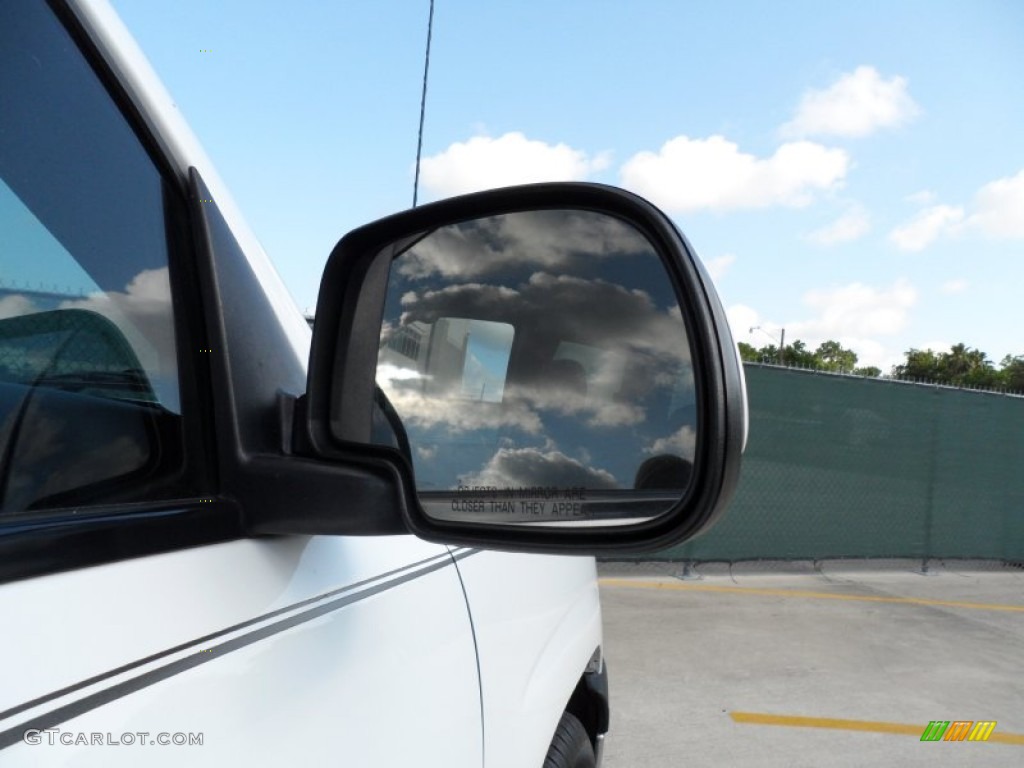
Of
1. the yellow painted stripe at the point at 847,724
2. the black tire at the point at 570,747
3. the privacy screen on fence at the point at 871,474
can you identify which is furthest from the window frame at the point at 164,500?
the privacy screen on fence at the point at 871,474

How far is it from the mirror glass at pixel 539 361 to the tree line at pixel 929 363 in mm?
74730

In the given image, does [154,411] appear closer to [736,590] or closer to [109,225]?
[109,225]

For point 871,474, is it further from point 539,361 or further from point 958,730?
point 539,361

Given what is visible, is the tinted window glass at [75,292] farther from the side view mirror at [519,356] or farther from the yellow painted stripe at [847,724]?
the yellow painted stripe at [847,724]

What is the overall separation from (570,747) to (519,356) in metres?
1.27

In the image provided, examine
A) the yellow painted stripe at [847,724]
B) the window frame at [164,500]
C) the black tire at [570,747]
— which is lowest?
the yellow painted stripe at [847,724]

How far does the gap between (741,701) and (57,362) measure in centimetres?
483

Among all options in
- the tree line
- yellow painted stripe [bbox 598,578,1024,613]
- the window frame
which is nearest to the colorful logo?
yellow painted stripe [bbox 598,578,1024,613]

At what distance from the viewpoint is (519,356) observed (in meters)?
1.22

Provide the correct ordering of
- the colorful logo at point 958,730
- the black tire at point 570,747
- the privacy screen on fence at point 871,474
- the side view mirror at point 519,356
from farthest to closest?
the privacy screen on fence at point 871,474
the colorful logo at point 958,730
the black tire at point 570,747
the side view mirror at point 519,356

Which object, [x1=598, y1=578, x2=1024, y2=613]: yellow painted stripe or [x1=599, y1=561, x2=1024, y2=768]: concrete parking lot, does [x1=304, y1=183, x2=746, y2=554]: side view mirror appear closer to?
[x1=599, y1=561, x2=1024, y2=768]: concrete parking lot

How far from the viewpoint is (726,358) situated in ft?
3.44

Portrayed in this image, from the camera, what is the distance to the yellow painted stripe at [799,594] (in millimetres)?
8125

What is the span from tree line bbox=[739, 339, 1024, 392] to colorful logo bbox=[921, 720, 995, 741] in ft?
232
